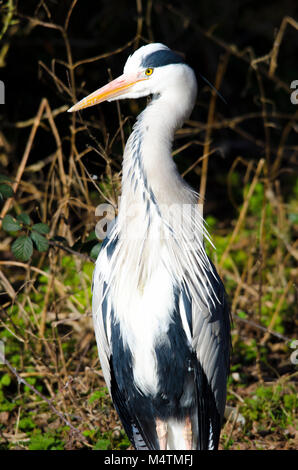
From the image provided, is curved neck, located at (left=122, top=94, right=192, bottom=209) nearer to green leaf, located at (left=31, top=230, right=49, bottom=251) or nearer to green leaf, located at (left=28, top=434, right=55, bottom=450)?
green leaf, located at (left=31, top=230, right=49, bottom=251)

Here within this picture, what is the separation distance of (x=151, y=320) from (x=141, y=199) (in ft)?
1.42

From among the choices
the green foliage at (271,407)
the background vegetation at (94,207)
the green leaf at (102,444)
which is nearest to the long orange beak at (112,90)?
the background vegetation at (94,207)

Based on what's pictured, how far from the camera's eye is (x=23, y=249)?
2652 millimetres

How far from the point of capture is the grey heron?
2273 millimetres

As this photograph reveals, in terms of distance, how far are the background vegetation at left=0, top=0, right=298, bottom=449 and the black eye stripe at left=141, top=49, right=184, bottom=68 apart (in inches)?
10.5

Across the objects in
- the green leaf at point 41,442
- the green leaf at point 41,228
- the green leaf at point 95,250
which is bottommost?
the green leaf at point 41,442

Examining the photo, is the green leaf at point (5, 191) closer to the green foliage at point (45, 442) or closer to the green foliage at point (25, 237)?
the green foliage at point (25, 237)

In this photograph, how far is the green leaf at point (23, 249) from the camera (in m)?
2.64

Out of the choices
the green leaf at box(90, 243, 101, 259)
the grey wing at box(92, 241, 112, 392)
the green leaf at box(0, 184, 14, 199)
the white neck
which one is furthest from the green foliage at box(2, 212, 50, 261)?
the white neck

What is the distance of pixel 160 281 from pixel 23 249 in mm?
692

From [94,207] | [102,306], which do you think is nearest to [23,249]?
[102,306]

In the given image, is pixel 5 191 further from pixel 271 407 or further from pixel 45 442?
pixel 271 407

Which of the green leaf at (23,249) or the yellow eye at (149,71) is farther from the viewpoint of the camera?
the green leaf at (23,249)
